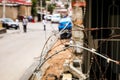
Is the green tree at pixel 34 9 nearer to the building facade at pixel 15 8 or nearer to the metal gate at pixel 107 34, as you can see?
the building facade at pixel 15 8

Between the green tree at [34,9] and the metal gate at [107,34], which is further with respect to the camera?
the green tree at [34,9]

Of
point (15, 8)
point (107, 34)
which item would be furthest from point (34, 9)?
point (107, 34)

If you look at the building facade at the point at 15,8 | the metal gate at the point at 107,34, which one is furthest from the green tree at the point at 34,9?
the metal gate at the point at 107,34

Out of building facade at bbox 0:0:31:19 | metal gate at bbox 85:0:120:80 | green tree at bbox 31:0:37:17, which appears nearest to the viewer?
metal gate at bbox 85:0:120:80

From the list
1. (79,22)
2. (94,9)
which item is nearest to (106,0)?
(94,9)

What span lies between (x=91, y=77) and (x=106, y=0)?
1593mm

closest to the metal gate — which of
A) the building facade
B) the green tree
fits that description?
the building facade

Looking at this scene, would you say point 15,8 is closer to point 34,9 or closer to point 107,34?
point 34,9

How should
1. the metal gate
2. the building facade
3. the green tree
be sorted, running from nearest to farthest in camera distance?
1. the metal gate
2. the building facade
3. the green tree

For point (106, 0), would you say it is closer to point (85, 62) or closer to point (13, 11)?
point (85, 62)

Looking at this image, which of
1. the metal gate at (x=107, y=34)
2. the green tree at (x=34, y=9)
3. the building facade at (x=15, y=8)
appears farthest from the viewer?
the green tree at (x=34, y=9)

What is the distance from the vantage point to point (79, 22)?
594 inches

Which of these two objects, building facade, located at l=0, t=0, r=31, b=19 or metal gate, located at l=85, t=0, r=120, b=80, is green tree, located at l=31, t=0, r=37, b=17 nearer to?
building facade, located at l=0, t=0, r=31, b=19

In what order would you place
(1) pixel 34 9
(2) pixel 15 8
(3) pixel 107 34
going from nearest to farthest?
(3) pixel 107 34, (2) pixel 15 8, (1) pixel 34 9
